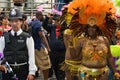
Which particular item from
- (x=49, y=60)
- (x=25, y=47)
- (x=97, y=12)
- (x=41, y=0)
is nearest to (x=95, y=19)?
(x=97, y=12)

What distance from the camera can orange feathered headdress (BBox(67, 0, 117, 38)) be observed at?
657 cm

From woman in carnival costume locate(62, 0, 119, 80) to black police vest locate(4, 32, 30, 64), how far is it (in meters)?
0.84

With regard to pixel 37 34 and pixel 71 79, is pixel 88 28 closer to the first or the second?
pixel 71 79

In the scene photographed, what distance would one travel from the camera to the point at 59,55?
9.62 metres

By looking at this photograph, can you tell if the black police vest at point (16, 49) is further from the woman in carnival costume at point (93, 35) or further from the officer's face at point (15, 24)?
the woman in carnival costume at point (93, 35)

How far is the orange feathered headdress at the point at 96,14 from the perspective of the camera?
6570 mm

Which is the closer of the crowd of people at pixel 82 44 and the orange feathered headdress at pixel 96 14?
the crowd of people at pixel 82 44

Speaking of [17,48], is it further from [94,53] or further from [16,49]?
[94,53]

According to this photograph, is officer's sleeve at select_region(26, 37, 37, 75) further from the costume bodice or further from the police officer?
the costume bodice

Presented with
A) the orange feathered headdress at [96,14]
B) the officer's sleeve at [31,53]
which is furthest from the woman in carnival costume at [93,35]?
the officer's sleeve at [31,53]

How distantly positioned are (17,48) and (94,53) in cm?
117

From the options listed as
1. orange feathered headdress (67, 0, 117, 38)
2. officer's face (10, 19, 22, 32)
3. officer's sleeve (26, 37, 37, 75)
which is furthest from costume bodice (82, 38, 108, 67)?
officer's face (10, 19, 22, 32)

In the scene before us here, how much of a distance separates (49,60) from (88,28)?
12.7ft

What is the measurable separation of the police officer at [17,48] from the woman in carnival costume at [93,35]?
756mm
